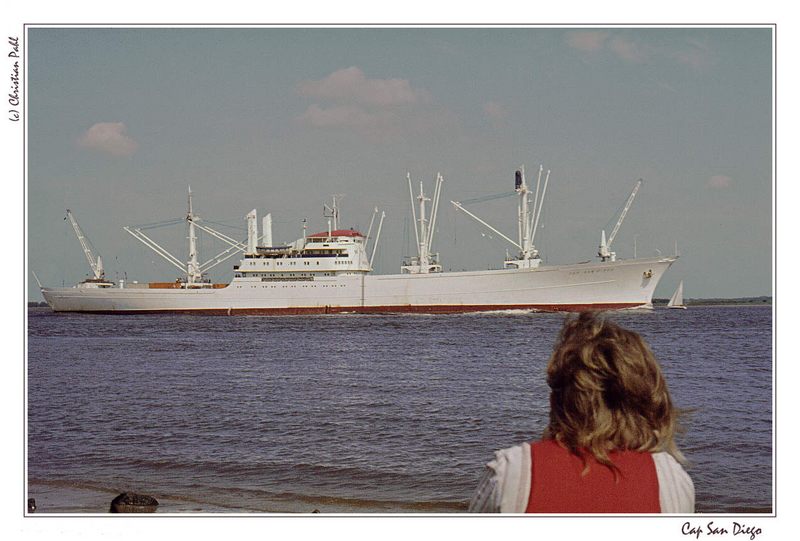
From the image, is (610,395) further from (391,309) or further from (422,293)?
(391,309)

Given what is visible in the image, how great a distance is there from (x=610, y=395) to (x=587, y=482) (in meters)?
0.26

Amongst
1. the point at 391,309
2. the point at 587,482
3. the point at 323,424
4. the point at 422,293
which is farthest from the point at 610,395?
the point at 391,309

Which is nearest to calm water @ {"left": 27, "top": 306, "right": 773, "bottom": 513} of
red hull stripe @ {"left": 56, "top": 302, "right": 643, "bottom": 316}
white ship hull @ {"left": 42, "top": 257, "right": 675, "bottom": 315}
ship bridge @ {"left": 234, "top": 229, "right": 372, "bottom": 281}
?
white ship hull @ {"left": 42, "top": 257, "right": 675, "bottom": 315}

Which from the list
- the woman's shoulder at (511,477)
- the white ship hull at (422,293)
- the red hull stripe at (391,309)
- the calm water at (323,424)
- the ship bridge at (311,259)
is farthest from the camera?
the ship bridge at (311,259)

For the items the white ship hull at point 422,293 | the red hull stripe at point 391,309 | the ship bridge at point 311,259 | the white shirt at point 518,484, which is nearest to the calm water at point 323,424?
the white shirt at point 518,484

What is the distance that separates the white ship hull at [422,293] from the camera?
205 ft

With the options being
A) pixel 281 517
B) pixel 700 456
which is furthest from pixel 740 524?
pixel 700 456

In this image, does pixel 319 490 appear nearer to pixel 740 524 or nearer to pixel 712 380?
pixel 740 524

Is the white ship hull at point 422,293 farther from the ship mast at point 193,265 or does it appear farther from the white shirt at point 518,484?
the white shirt at point 518,484

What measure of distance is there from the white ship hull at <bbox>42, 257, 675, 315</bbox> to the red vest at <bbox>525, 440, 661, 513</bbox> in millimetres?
58240

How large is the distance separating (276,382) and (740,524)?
17007 millimetres

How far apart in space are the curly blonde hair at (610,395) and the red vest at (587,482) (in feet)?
0.12

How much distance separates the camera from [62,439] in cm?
1334

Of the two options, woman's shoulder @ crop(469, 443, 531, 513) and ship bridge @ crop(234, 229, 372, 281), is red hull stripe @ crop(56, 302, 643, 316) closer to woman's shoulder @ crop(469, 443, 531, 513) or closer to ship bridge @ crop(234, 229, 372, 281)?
ship bridge @ crop(234, 229, 372, 281)
